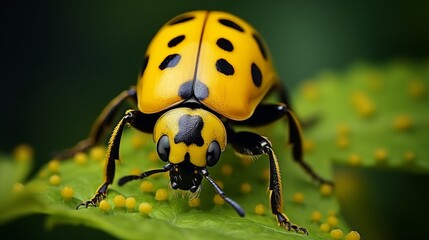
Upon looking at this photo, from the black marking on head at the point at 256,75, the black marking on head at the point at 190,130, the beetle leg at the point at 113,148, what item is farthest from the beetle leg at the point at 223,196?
the black marking on head at the point at 256,75

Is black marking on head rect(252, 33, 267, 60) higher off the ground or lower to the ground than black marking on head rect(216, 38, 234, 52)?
lower

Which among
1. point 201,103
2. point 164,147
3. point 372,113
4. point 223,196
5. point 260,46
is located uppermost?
point 260,46

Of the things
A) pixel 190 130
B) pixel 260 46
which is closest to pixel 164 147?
pixel 190 130

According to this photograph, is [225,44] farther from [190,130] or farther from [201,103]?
[190,130]

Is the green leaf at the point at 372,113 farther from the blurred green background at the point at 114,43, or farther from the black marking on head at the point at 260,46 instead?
the black marking on head at the point at 260,46

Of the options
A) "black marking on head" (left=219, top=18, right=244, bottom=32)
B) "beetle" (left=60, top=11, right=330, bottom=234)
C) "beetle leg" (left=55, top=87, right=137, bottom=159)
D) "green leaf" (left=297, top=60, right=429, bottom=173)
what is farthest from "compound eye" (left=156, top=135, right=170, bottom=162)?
"green leaf" (left=297, top=60, right=429, bottom=173)

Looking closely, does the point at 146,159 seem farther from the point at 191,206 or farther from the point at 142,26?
the point at 142,26

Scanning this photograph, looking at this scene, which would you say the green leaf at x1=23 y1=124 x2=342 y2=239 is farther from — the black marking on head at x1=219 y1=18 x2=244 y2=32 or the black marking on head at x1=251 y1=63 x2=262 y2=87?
the black marking on head at x1=219 y1=18 x2=244 y2=32
